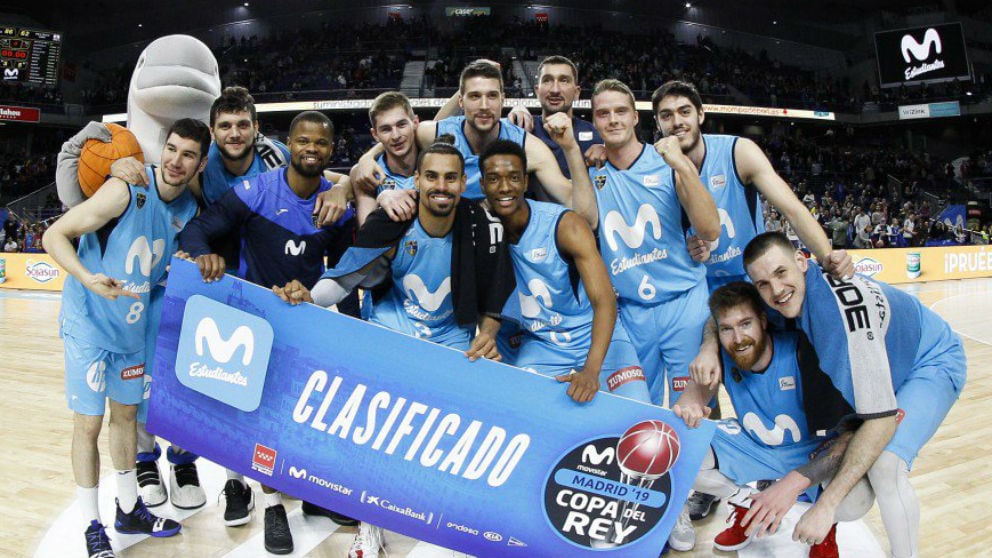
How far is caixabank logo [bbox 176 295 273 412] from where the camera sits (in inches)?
104

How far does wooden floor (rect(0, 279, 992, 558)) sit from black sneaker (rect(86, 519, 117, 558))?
5.1 inches

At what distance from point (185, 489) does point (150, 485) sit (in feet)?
0.58

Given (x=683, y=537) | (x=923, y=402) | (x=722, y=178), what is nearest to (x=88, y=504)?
(x=683, y=537)

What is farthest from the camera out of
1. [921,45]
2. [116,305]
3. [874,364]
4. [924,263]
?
[921,45]

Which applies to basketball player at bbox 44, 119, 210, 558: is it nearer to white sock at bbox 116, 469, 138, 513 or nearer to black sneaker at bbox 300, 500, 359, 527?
white sock at bbox 116, 469, 138, 513

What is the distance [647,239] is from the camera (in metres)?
3.08

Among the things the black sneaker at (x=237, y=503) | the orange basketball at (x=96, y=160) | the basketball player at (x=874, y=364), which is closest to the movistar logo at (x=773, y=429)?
the basketball player at (x=874, y=364)

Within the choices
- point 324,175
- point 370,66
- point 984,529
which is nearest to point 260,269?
point 324,175

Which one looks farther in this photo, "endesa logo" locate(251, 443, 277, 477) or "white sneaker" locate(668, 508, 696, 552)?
"white sneaker" locate(668, 508, 696, 552)

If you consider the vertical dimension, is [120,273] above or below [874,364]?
above

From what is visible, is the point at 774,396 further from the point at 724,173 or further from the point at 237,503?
the point at 237,503

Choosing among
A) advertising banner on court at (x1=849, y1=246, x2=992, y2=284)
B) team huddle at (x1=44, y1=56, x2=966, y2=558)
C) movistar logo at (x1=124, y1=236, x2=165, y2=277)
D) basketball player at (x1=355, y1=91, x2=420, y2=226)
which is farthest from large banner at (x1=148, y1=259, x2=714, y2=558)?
advertising banner on court at (x1=849, y1=246, x2=992, y2=284)

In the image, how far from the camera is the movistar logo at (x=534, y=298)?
2.86 m

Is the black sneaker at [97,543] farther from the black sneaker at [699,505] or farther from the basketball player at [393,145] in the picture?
the black sneaker at [699,505]
